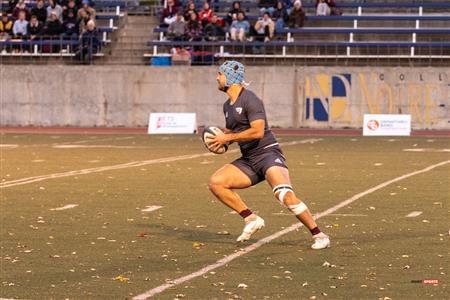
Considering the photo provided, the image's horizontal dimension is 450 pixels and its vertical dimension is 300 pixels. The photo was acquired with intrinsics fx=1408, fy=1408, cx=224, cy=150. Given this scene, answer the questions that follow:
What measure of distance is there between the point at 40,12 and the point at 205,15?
17.6ft

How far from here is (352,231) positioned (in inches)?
579

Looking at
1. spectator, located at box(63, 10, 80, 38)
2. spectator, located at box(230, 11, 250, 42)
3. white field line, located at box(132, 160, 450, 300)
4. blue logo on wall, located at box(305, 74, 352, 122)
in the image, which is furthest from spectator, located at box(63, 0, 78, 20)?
white field line, located at box(132, 160, 450, 300)

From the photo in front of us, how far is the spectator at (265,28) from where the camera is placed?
131 feet

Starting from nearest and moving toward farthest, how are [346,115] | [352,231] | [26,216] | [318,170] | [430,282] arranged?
[430,282], [352,231], [26,216], [318,170], [346,115]

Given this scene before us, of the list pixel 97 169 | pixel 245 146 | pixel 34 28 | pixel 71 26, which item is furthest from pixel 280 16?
pixel 245 146

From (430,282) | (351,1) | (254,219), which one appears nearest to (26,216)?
(254,219)

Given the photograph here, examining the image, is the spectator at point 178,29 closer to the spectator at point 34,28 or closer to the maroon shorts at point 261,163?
the spectator at point 34,28

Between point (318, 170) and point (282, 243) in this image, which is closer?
point (282, 243)

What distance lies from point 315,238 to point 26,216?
170 inches

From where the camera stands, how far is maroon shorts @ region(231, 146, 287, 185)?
1359cm

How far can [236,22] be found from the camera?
132 ft

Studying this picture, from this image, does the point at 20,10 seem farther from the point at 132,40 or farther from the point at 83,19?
the point at 132,40

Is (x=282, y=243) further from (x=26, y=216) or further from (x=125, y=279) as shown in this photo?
(x=26, y=216)

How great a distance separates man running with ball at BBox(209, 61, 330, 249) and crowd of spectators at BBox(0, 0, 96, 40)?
2799 centimetres
